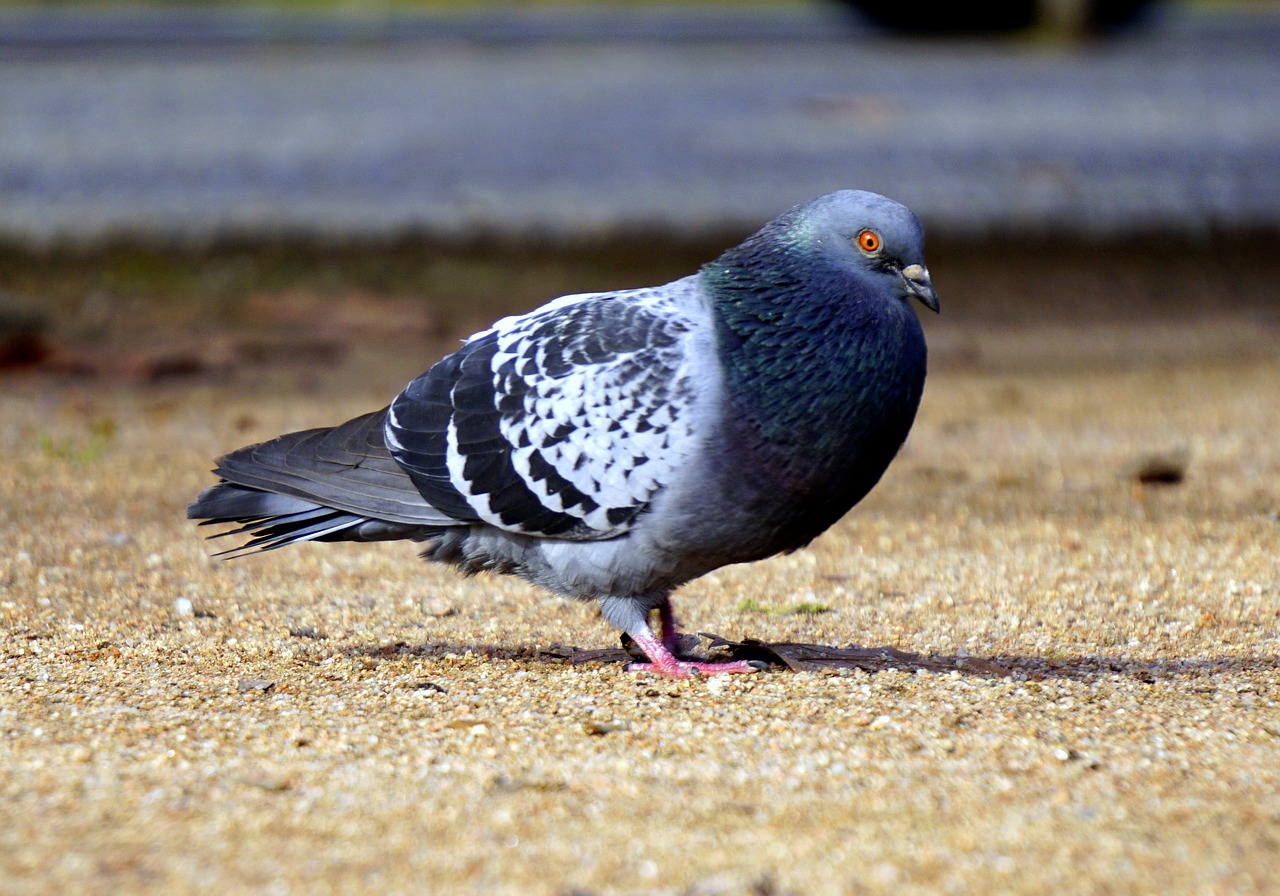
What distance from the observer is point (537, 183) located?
9000 mm

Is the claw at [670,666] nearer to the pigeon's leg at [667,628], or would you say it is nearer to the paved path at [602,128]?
the pigeon's leg at [667,628]

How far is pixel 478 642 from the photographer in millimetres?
3764

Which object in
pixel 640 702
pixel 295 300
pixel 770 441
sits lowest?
pixel 295 300

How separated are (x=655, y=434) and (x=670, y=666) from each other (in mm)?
570

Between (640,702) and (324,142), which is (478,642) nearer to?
(640,702)

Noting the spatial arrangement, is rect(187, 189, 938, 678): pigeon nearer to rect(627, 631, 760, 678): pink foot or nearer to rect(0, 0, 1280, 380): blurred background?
rect(627, 631, 760, 678): pink foot

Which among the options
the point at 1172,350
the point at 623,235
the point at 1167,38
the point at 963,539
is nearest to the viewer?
the point at 963,539

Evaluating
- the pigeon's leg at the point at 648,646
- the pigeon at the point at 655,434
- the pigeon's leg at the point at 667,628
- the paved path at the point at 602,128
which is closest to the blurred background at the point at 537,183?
the paved path at the point at 602,128

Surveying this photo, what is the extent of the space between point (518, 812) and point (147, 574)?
222cm

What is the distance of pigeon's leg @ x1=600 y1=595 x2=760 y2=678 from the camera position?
11.2 feet

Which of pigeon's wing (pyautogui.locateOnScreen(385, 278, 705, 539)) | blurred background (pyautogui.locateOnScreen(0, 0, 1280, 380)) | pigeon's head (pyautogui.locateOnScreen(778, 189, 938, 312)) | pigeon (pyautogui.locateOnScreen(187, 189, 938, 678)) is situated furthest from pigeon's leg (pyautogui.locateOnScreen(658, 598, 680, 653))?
blurred background (pyautogui.locateOnScreen(0, 0, 1280, 380))

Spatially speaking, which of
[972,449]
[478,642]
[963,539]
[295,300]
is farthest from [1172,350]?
[478,642]

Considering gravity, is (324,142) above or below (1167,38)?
below

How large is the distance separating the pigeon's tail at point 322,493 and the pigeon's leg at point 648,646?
18.9 inches
